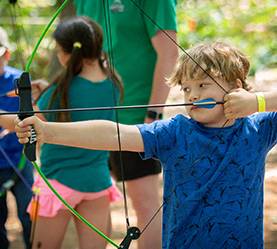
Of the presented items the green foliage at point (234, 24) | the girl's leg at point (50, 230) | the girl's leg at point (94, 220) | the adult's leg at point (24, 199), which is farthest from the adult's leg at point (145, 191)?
the green foliage at point (234, 24)

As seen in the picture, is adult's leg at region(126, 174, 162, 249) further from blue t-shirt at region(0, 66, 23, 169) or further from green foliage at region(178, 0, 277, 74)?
green foliage at region(178, 0, 277, 74)

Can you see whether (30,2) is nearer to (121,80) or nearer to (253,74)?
(253,74)

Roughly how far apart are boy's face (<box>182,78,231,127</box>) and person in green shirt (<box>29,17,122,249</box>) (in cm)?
78

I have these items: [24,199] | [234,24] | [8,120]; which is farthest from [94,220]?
[234,24]

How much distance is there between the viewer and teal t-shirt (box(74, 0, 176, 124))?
286 cm

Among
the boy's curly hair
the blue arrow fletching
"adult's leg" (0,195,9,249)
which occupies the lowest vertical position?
"adult's leg" (0,195,9,249)

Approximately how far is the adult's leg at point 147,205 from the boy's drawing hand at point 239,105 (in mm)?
1089

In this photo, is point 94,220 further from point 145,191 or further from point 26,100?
point 26,100

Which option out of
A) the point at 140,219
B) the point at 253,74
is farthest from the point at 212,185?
the point at 253,74

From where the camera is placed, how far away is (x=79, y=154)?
2766mm

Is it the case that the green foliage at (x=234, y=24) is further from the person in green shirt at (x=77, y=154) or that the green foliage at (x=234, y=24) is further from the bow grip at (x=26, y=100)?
the bow grip at (x=26, y=100)

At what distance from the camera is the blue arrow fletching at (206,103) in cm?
183

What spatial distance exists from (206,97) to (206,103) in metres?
0.08

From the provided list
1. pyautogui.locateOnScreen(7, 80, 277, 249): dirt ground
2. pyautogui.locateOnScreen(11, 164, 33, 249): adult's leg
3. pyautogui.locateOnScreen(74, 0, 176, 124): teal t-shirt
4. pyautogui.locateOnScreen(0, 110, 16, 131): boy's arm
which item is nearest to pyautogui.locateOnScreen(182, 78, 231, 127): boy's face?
pyautogui.locateOnScreen(0, 110, 16, 131): boy's arm
